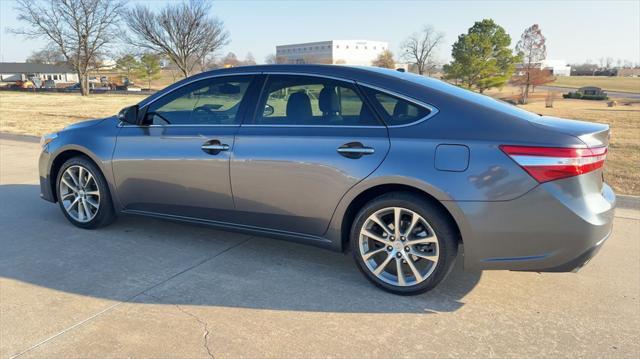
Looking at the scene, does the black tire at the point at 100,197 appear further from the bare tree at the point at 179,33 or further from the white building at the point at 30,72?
the white building at the point at 30,72

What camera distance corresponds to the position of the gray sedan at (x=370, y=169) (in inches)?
115

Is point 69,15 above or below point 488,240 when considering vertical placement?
above

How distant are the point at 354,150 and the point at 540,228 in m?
1.26

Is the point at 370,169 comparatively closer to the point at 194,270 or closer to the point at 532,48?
the point at 194,270

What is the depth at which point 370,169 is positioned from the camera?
10.6 ft

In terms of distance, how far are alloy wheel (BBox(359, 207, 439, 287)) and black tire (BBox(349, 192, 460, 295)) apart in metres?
0.03

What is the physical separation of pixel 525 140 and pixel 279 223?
72.6 inches

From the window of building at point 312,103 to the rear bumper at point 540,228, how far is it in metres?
0.97

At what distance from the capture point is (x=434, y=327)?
9.65ft

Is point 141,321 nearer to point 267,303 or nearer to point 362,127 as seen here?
point 267,303

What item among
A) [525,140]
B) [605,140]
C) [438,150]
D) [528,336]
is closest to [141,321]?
[438,150]

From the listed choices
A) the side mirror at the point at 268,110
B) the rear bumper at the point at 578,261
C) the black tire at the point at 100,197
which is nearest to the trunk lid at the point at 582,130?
the rear bumper at the point at 578,261

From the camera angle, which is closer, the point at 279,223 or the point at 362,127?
the point at 362,127

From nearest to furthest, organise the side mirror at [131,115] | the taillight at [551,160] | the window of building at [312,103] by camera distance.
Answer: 1. the taillight at [551,160]
2. the window of building at [312,103]
3. the side mirror at [131,115]
